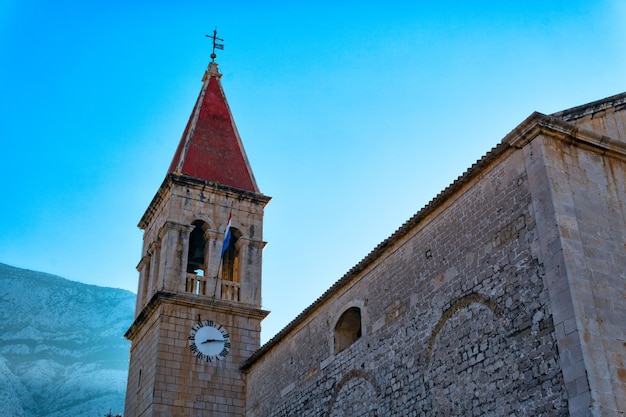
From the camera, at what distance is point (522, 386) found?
9148 mm

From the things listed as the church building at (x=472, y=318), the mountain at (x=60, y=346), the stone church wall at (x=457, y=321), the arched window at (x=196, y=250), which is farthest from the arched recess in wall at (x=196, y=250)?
the mountain at (x=60, y=346)

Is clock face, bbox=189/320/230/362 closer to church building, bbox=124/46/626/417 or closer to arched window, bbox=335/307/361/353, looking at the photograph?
church building, bbox=124/46/626/417

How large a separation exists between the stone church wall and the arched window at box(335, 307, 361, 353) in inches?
5.9

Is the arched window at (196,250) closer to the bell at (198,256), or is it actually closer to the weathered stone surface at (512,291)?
the bell at (198,256)

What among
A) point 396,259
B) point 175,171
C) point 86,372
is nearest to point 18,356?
point 86,372

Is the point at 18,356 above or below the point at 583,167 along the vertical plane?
→ above

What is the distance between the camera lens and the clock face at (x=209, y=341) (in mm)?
18047

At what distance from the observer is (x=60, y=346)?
88.2 metres

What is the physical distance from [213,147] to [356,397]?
10779 mm

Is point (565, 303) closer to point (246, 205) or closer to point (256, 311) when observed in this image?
point (256, 311)

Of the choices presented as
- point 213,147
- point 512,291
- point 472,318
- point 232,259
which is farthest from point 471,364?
point 213,147

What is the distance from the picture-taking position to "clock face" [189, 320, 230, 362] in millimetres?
18047

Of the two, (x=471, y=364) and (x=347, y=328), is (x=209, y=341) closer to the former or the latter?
(x=347, y=328)

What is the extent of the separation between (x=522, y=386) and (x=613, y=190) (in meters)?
3.13
